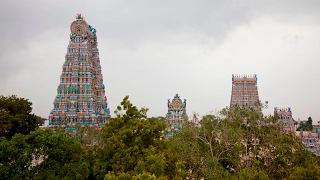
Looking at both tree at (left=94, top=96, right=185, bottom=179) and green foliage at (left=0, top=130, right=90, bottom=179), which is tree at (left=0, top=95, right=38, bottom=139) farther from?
tree at (left=94, top=96, right=185, bottom=179)

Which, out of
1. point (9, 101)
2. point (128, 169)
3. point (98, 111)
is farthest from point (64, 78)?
point (128, 169)

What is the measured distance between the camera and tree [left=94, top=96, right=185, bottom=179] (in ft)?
51.8

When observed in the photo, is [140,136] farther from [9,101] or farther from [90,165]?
[9,101]

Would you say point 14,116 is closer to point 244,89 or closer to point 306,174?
point 306,174

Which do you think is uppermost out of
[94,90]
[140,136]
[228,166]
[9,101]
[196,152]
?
[94,90]

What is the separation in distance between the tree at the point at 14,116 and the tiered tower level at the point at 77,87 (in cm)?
3006

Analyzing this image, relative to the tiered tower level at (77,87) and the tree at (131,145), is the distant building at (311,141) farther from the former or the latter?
the tree at (131,145)

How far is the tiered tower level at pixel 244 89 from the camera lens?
65750mm

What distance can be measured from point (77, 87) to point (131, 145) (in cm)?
3855

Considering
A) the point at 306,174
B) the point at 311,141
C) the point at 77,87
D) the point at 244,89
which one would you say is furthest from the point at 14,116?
the point at 244,89

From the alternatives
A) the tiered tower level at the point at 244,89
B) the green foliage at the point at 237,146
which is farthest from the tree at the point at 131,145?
the tiered tower level at the point at 244,89

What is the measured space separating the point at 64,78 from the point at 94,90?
5.74m

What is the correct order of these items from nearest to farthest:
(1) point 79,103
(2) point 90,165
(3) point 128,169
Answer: (3) point 128,169, (2) point 90,165, (1) point 79,103

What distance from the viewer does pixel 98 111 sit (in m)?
55.0
